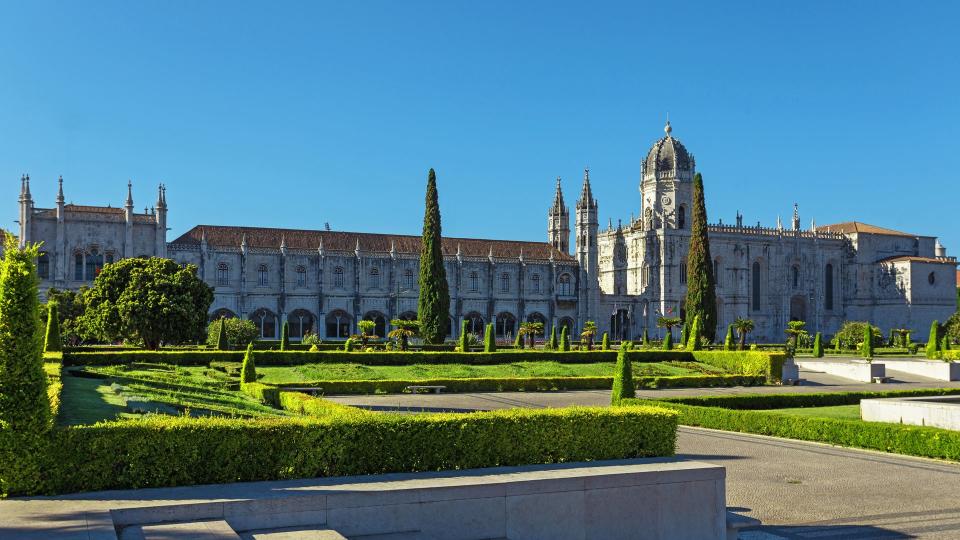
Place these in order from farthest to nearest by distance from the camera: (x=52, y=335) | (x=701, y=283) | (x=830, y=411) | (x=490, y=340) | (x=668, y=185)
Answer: (x=668, y=185) → (x=701, y=283) → (x=490, y=340) → (x=52, y=335) → (x=830, y=411)

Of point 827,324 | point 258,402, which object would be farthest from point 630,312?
point 258,402

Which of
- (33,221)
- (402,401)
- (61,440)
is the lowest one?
(402,401)

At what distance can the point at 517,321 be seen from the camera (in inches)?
2928

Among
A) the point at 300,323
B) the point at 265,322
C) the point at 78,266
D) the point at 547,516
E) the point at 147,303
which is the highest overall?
the point at 78,266

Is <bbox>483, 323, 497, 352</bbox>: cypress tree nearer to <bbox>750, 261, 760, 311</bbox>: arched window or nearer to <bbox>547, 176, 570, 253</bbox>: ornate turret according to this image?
<bbox>547, 176, 570, 253</bbox>: ornate turret

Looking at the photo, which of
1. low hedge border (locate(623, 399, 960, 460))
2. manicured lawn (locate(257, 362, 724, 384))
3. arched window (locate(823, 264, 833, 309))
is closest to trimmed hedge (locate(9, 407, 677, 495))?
low hedge border (locate(623, 399, 960, 460))

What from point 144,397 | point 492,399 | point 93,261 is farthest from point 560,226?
point 144,397

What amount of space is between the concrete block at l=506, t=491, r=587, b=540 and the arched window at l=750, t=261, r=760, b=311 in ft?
263

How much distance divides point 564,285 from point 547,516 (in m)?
67.1

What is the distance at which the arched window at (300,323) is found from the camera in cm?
6650

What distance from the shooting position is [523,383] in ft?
109

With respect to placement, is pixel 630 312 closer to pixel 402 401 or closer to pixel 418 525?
pixel 402 401

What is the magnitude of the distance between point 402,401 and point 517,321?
46827mm

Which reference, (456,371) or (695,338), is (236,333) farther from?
(695,338)
